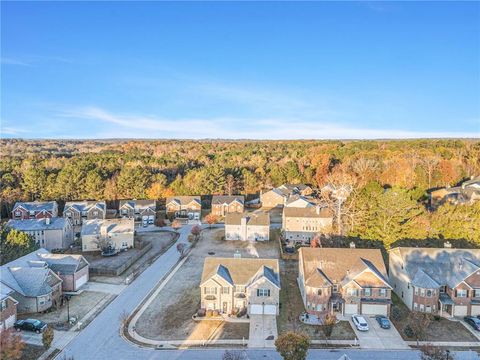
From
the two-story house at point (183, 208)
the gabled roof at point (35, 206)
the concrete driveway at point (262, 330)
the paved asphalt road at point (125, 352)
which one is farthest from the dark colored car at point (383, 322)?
the gabled roof at point (35, 206)

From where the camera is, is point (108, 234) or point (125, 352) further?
point (108, 234)

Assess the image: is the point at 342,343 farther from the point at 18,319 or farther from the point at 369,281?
the point at 18,319

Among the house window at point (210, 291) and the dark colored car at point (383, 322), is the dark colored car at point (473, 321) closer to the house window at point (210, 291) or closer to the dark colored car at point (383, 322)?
the dark colored car at point (383, 322)

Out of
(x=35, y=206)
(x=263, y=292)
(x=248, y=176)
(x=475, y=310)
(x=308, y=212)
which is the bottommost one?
(x=475, y=310)

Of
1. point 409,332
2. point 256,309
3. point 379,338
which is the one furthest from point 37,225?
point 409,332

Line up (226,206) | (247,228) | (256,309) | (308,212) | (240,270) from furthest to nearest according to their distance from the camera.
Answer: (226,206) → (247,228) → (308,212) → (240,270) → (256,309)

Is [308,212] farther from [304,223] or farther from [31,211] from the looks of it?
[31,211]
